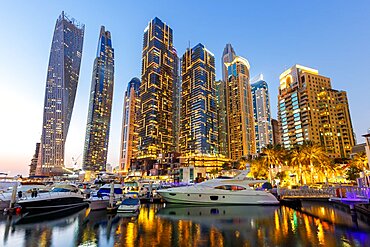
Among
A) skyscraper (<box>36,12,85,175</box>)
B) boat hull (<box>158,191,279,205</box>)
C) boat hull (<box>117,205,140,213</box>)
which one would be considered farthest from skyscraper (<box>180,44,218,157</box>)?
boat hull (<box>117,205,140,213</box>)

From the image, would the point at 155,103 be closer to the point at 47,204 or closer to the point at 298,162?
the point at 298,162

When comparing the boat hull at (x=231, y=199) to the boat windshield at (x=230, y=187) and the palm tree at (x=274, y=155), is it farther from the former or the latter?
the palm tree at (x=274, y=155)

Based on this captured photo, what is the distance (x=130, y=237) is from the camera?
1284cm

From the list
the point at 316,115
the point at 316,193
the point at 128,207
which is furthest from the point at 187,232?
the point at 316,115

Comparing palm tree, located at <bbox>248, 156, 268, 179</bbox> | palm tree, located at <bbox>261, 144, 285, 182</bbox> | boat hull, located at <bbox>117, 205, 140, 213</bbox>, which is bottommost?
boat hull, located at <bbox>117, 205, 140, 213</bbox>

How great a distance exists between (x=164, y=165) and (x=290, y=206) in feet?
417

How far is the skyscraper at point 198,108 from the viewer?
168500mm

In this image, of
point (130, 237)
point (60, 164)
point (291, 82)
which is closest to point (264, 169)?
point (130, 237)

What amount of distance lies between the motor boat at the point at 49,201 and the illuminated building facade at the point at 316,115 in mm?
111745

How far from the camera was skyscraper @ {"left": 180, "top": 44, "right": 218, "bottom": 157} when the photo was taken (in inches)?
6634

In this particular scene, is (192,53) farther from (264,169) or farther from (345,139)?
(264,169)

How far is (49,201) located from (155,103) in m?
159

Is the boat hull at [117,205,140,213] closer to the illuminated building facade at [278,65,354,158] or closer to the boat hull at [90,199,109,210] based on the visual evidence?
the boat hull at [90,199,109,210]

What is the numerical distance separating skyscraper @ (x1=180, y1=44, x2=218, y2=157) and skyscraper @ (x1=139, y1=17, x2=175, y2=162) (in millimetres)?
13916
